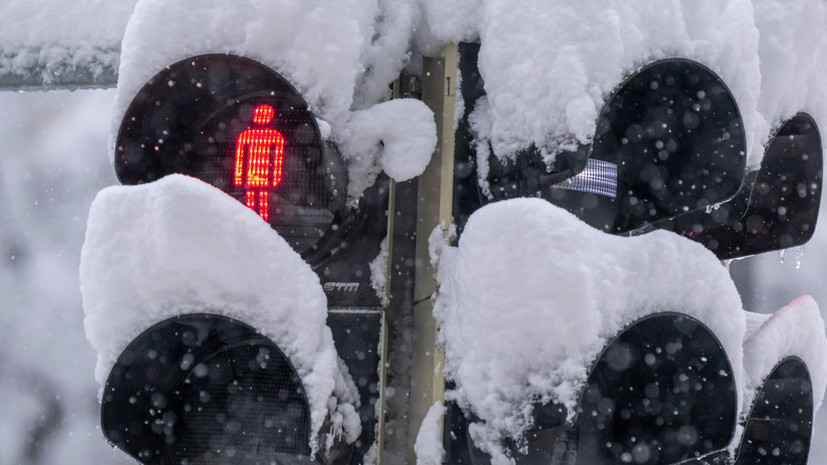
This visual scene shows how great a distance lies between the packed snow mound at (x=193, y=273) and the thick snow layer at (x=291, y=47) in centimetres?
52

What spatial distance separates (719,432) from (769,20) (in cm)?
184

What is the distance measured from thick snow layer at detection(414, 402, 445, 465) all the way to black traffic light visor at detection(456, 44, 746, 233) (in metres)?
1.02

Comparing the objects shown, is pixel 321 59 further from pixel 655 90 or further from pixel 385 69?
pixel 655 90

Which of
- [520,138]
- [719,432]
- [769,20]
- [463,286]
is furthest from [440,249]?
[769,20]

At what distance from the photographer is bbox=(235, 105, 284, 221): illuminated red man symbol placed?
2.76 metres

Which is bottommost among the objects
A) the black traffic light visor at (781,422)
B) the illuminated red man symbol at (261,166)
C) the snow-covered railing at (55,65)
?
the black traffic light visor at (781,422)

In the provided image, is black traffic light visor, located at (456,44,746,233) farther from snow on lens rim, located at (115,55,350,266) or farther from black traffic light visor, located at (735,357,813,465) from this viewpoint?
black traffic light visor, located at (735,357,813,465)

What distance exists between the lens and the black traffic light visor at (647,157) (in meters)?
2.76

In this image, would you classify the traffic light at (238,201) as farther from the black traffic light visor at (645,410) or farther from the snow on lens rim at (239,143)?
the black traffic light visor at (645,410)

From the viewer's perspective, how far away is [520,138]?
9.14 ft

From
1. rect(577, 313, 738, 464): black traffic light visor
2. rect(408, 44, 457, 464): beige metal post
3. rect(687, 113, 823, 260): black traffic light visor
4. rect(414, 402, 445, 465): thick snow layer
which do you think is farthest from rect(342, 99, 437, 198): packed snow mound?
rect(687, 113, 823, 260): black traffic light visor

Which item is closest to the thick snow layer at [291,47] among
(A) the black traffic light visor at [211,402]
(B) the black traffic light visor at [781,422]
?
(A) the black traffic light visor at [211,402]

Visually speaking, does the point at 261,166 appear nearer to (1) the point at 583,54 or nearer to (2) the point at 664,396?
(1) the point at 583,54

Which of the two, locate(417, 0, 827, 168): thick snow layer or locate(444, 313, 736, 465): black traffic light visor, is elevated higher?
locate(417, 0, 827, 168): thick snow layer
